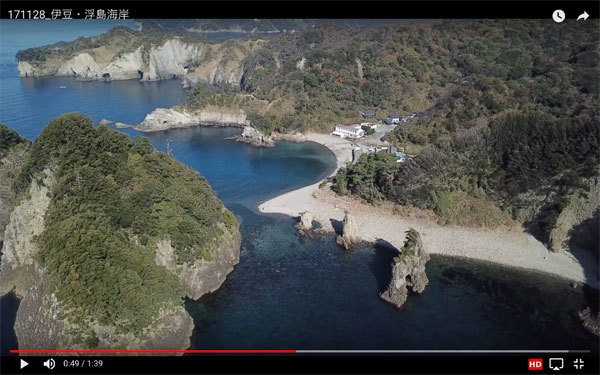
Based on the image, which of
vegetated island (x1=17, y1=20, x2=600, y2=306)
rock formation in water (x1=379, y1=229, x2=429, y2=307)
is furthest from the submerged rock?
rock formation in water (x1=379, y1=229, x2=429, y2=307)

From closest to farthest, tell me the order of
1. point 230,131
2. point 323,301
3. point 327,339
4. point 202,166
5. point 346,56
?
point 327,339 → point 323,301 → point 202,166 → point 230,131 → point 346,56

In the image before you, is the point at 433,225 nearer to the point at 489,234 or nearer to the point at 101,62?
A: the point at 489,234

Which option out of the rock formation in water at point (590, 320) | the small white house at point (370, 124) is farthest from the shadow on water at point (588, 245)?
the small white house at point (370, 124)

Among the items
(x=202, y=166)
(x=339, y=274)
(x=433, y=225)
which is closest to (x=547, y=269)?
(x=433, y=225)

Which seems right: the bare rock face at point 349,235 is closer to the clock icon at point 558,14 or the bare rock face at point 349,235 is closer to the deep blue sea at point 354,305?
the deep blue sea at point 354,305

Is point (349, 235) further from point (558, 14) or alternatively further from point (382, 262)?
point (558, 14)

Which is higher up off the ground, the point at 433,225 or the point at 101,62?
the point at 101,62

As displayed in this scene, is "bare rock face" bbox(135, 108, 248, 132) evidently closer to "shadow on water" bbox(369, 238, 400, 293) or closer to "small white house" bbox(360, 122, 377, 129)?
"small white house" bbox(360, 122, 377, 129)

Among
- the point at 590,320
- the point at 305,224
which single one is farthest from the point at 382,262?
the point at 590,320
